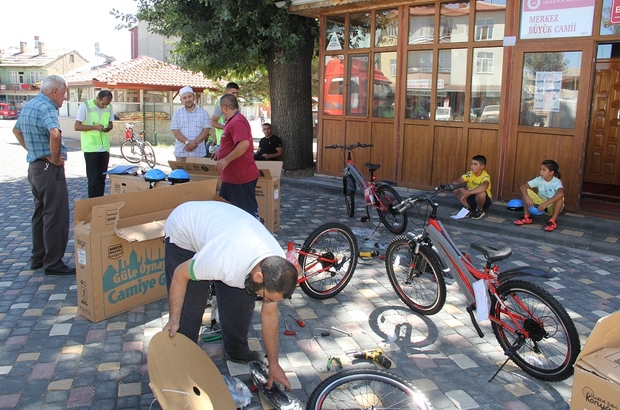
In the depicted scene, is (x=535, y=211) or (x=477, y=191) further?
(x=477, y=191)

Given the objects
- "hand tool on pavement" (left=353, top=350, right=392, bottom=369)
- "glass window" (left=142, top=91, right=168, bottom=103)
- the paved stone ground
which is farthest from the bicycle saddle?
"glass window" (left=142, top=91, right=168, bottom=103)

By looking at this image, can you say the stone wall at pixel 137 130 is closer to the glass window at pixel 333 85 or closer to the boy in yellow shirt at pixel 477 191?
the glass window at pixel 333 85

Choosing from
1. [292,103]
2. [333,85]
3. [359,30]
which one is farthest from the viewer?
[292,103]

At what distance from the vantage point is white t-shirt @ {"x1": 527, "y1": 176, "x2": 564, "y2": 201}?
758cm

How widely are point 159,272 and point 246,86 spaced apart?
1824 centimetres

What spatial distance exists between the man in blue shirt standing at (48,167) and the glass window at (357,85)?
621 cm

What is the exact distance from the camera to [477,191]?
8.09m

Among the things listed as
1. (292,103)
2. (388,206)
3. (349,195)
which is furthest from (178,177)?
(292,103)

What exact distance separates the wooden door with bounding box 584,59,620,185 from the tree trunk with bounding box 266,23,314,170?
5.75m

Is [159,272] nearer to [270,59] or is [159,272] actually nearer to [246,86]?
[270,59]

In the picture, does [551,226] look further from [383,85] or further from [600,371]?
[600,371]

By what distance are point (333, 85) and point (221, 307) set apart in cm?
803

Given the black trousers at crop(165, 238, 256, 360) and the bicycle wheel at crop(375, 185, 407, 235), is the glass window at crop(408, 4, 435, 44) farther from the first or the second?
the black trousers at crop(165, 238, 256, 360)

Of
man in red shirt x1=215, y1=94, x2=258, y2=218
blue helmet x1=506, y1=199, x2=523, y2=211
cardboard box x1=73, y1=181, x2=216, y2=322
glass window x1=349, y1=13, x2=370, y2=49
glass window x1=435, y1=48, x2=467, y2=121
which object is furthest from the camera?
glass window x1=349, y1=13, x2=370, y2=49
